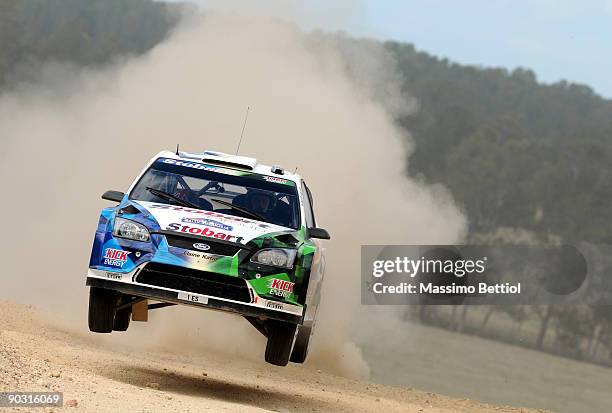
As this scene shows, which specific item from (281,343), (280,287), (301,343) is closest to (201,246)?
(280,287)

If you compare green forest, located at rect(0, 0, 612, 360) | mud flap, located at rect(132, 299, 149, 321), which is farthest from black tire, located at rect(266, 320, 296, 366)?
green forest, located at rect(0, 0, 612, 360)

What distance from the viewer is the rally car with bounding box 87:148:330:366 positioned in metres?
10.5

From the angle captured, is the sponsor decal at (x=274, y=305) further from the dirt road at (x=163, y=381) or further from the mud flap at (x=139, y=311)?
the mud flap at (x=139, y=311)

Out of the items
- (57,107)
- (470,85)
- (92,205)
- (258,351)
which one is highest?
(470,85)

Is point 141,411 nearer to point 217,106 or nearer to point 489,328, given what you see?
point 217,106

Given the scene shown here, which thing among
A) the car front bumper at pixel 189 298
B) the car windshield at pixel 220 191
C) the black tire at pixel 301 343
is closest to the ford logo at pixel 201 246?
the car front bumper at pixel 189 298

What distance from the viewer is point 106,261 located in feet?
34.8

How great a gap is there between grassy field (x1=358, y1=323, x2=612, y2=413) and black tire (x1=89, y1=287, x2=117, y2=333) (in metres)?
11.1

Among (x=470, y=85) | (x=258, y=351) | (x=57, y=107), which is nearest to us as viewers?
(x=258, y=351)

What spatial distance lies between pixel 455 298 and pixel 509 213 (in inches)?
1091

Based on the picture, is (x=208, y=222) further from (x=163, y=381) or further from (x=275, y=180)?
(x=163, y=381)

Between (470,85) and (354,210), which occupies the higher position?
(470,85)

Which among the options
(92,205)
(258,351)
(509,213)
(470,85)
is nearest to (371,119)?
(92,205)

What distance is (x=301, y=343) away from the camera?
12.4 meters
